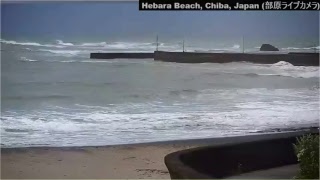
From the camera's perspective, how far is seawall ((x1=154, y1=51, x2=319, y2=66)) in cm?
357

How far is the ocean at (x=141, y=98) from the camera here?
3.56 meters

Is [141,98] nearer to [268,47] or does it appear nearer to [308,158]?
[268,47]

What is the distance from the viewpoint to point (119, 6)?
356 centimetres

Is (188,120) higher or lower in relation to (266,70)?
lower

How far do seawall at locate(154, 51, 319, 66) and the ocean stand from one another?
0.13 feet

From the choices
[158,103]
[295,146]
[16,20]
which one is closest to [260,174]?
[295,146]

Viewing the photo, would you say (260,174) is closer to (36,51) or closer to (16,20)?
(36,51)

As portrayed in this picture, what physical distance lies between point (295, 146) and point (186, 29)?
1209 millimetres
